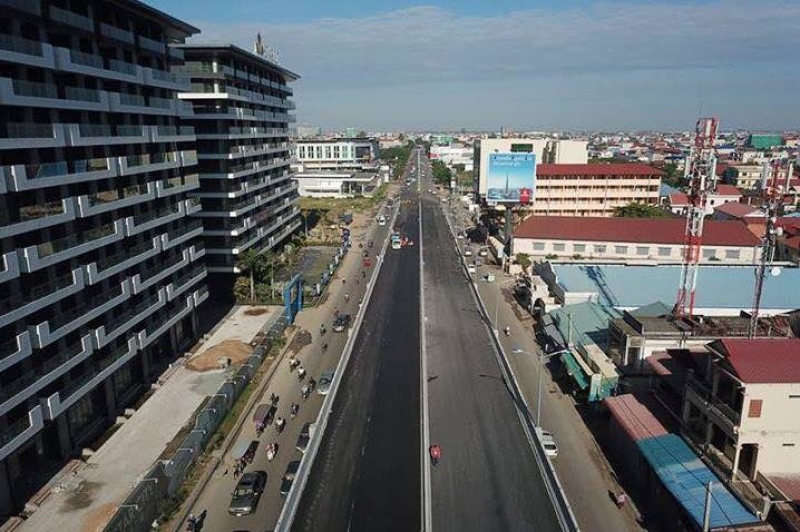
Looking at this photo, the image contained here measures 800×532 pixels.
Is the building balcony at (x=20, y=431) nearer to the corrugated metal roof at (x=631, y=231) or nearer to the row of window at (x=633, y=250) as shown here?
the corrugated metal roof at (x=631, y=231)

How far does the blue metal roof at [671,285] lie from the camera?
64938mm

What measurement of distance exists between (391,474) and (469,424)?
8.69m

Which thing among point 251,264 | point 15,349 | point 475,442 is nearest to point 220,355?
point 251,264

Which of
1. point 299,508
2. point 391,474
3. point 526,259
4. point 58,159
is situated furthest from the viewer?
point 526,259

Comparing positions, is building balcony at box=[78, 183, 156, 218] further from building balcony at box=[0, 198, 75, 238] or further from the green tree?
the green tree

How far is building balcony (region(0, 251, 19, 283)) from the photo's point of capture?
3262 centimetres

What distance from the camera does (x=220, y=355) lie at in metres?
56.5

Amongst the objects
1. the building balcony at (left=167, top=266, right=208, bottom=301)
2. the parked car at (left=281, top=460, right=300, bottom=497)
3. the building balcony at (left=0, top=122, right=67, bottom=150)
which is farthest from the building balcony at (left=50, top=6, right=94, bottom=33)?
the parked car at (left=281, top=460, right=300, bottom=497)

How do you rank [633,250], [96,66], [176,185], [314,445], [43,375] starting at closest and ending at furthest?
[43,375] → [314,445] → [96,66] → [176,185] → [633,250]

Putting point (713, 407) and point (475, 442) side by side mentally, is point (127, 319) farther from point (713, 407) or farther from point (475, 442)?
point (713, 407)

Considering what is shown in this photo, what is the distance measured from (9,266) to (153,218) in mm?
18583

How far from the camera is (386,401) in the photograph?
4784 cm

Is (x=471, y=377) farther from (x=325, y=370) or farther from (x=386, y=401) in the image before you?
(x=325, y=370)

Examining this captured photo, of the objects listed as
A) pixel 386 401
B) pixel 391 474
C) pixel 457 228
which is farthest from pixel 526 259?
pixel 391 474
